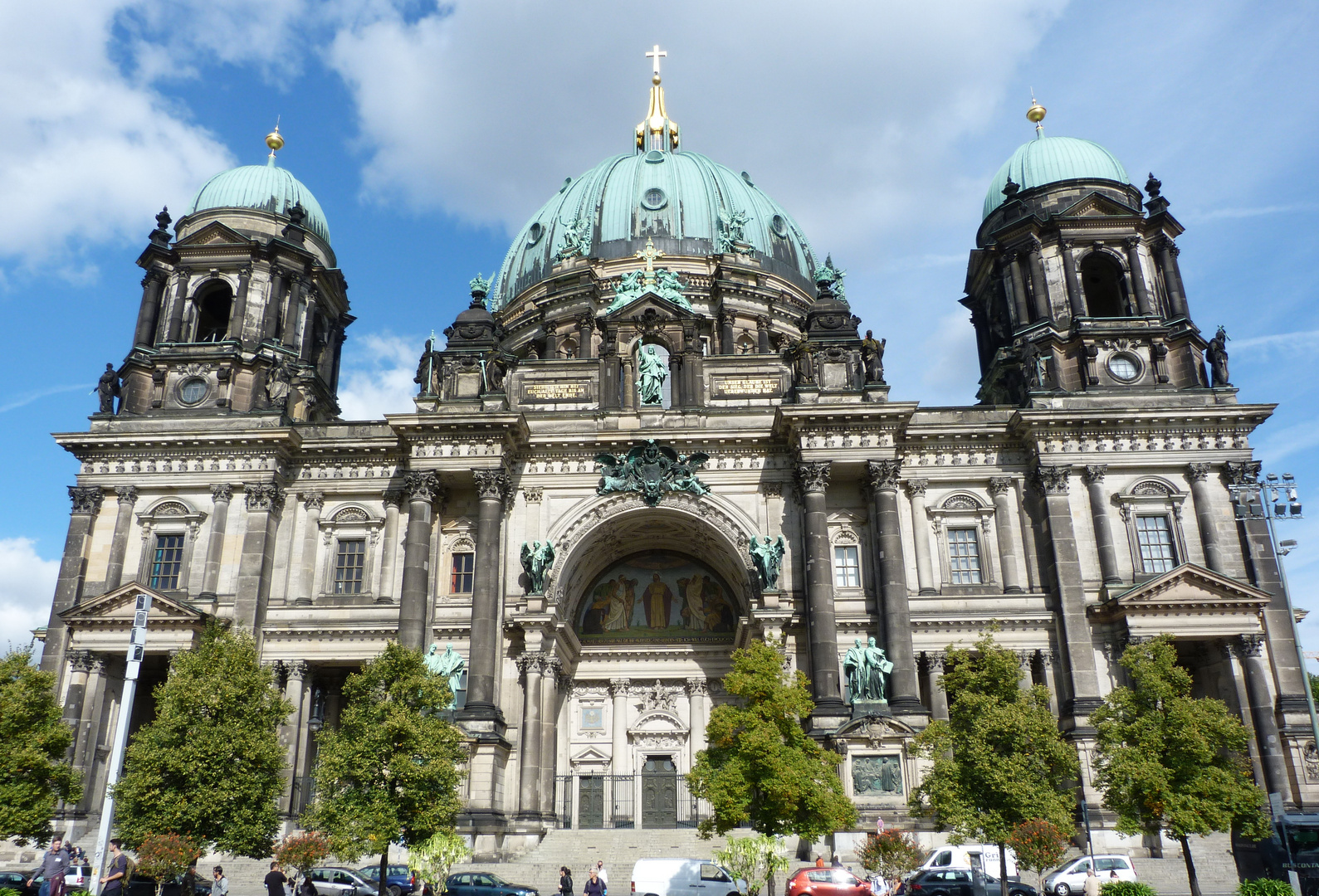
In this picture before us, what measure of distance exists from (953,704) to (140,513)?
30.5m

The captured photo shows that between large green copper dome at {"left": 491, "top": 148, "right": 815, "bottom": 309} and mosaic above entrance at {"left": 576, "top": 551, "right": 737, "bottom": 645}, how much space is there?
17704 mm

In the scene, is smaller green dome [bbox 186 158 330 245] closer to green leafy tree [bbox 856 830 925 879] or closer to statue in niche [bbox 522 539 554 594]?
statue in niche [bbox 522 539 554 594]

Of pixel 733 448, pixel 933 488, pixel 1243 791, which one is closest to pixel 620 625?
pixel 733 448

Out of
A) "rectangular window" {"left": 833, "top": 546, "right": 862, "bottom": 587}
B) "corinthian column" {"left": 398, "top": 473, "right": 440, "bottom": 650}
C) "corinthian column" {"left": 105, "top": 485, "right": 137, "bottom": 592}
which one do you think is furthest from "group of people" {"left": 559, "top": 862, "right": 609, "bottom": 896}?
"corinthian column" {"left": 105, "top": 485, "right": 137, "bottom": 592}

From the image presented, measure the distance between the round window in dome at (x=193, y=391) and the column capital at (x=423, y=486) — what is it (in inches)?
411

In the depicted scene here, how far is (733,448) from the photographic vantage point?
127 feet

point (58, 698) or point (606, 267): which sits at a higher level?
point (606, 267)

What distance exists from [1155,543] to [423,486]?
27.2 m

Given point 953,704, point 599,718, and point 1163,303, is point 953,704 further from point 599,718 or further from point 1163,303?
point 1163,303

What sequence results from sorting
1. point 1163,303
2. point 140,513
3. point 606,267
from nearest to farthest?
point 140,513 → point 1163,303 → point 606,267

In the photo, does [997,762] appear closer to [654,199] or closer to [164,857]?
[164,857]

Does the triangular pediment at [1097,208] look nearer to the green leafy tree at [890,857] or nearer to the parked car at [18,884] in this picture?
the green leafy tree at [890,857]

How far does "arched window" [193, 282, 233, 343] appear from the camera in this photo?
43.8m

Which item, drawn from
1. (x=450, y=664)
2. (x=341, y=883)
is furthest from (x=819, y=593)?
(x=341, y=883)
